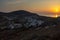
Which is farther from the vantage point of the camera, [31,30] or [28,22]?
[28,22]

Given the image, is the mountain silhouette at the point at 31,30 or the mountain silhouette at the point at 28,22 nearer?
the mountain silhouette at the point at 31,30

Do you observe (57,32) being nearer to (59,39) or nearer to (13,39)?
(59,39)

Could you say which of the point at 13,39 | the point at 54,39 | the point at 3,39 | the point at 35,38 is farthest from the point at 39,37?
the point at 3,39

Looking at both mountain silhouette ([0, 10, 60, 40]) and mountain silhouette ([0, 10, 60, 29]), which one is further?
mountain silhouette ([0, 10, 60, 29])

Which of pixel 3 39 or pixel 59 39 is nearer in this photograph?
pixel 59 39

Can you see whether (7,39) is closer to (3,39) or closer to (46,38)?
(3,39)

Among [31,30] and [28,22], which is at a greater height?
[28,22]

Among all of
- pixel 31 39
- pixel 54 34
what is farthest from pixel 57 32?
pixel 31 39

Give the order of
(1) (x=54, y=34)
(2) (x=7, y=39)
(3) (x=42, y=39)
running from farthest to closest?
(2) (x=7, y=39) < (1) (x=54, y=34) < (3) (x=42, y=39)

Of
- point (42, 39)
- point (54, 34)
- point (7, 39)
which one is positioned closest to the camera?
point (42, 39)
